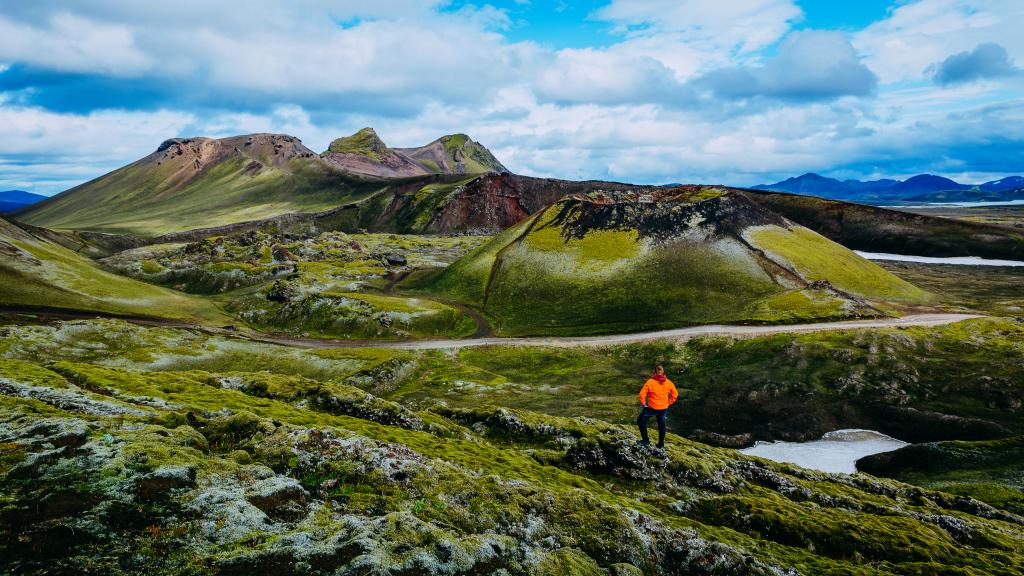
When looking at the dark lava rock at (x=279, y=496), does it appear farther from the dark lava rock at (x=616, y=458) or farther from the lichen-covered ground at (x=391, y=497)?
the dark lava rock at (x=616, y=458)

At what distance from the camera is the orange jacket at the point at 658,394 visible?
107 ft

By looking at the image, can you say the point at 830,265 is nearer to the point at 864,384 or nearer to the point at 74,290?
the point at 864,384

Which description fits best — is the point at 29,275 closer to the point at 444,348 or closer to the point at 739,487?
the point at 444,348

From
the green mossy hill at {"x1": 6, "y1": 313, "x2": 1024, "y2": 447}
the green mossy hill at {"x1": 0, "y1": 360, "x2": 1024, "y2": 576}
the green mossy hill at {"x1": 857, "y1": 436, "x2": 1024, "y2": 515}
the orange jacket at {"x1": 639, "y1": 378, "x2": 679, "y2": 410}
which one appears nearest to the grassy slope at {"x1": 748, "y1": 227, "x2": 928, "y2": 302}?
the green mossy hill at {"x1": 6, "y1": 313, "x2": 1024, "y2": 447}

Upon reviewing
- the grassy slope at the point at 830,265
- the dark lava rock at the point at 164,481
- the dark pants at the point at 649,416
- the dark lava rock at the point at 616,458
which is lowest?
the dark lava rock at the point at 616,458

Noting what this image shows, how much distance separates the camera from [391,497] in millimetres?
24438

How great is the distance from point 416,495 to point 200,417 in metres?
16.6

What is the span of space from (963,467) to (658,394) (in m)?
43.7

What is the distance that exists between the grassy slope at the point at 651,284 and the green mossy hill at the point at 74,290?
7940 cm

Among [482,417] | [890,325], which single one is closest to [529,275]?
[890,325]

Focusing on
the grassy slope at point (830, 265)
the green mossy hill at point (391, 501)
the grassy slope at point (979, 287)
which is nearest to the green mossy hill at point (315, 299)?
the green mossy hill at point (391, 501)

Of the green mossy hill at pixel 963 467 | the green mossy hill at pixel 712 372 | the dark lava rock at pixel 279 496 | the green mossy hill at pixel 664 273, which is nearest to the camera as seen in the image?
the dark lava rock at pixel 279 496

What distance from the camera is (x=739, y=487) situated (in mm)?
34562

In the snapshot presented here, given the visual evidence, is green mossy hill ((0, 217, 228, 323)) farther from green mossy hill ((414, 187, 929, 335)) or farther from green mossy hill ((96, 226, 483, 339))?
green mossy hill ((414, 187, 929, 335))
